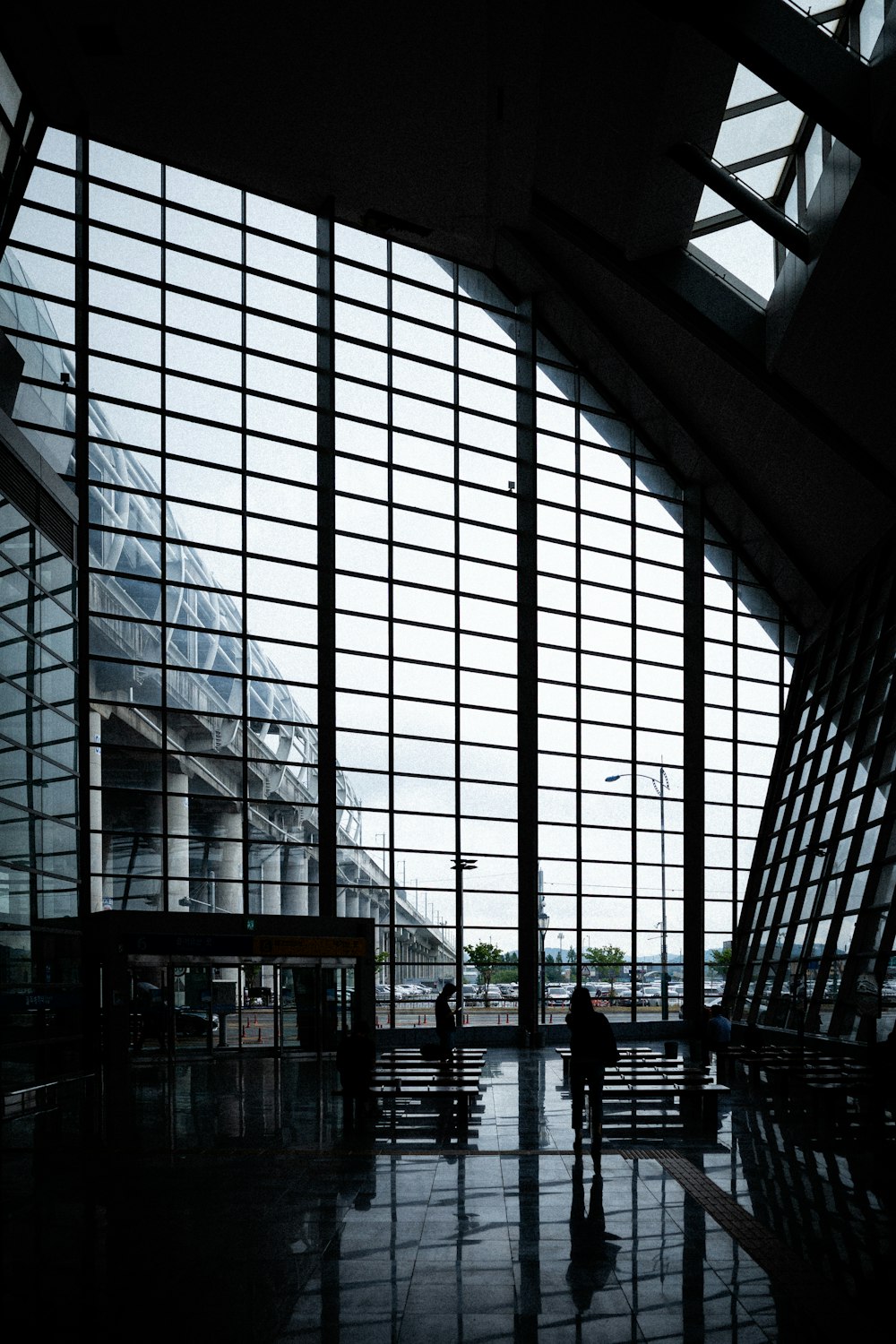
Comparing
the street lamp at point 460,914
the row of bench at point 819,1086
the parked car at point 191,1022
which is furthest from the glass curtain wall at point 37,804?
the street lamp at point 460,914

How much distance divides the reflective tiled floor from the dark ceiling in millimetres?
12712

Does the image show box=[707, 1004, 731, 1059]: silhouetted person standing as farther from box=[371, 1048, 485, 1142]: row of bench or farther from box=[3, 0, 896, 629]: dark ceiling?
box=[3, 0, 896, 629]: dark ceiling

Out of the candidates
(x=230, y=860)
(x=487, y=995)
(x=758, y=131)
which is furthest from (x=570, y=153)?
(x=487, y=995)

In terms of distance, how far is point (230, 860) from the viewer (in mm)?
26734

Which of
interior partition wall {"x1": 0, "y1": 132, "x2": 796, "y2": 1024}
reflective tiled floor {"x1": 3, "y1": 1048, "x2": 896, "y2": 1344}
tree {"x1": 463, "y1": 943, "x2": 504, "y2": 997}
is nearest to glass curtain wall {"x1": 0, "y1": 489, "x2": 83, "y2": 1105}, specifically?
reflective tiled floor {"x1": 3, "y1": 1048, "x2": 896, "y2": 1344}

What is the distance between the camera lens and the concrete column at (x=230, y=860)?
26.6 meters

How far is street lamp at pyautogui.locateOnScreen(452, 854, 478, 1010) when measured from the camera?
29562 mm

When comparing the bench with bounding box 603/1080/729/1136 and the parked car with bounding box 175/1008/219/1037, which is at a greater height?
the bench with bounding box 603/1080/729/1136

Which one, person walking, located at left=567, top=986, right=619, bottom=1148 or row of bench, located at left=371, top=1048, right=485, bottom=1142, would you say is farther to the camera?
row of bench, located at left=371, top=1048, right=485, bottom=1142

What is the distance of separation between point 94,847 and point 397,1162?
14.6m

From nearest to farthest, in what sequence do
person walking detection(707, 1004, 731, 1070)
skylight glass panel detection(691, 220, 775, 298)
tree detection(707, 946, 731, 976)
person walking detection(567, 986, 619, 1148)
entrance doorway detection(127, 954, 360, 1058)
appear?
person walking detection(567, 986, 619, 1148)
person walking detection(707, 1004, 731, 1070)
skylight glass panel detection(691, 220, 775, 298)
entrance doorway detection(127, 954, 360, 1058)
tree detection(707, 946, 731, 976)

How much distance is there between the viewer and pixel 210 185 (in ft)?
93.7

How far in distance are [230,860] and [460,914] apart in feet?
19.6

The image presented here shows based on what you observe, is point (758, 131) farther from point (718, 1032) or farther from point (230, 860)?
point (230, 860)
